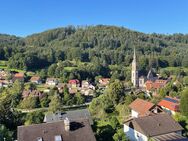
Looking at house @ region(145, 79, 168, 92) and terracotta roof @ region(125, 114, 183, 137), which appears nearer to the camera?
terracotta roof @ region(125, 114, 183, 137)

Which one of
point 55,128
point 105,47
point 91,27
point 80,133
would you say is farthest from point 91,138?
point 91,27

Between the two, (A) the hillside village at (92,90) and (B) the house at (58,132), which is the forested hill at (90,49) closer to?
(A) the hillside village at (92,90)

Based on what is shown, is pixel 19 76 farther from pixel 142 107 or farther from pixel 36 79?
pixel 142 107

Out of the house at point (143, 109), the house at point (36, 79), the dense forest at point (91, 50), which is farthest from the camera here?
the dense forest at point (91, 50)

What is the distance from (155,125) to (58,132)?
11800mm

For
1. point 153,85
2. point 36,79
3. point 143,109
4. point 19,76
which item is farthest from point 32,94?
point 153,85

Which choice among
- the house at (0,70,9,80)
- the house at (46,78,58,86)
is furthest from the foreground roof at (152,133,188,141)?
the house at (0,70,9,80)

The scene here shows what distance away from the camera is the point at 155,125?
→ 99.0ft

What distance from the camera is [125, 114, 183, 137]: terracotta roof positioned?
29172 millimetres

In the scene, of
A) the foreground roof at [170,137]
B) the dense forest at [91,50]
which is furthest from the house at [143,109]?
the dense forest at [91,50]

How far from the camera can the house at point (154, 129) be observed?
28844mm

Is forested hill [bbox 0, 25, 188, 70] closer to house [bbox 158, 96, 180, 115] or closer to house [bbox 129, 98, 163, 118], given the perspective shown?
house [bbox 158, 96, 180, 115]

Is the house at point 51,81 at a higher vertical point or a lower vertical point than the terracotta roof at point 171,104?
higher

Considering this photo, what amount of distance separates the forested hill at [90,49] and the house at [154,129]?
7744 centimetres
